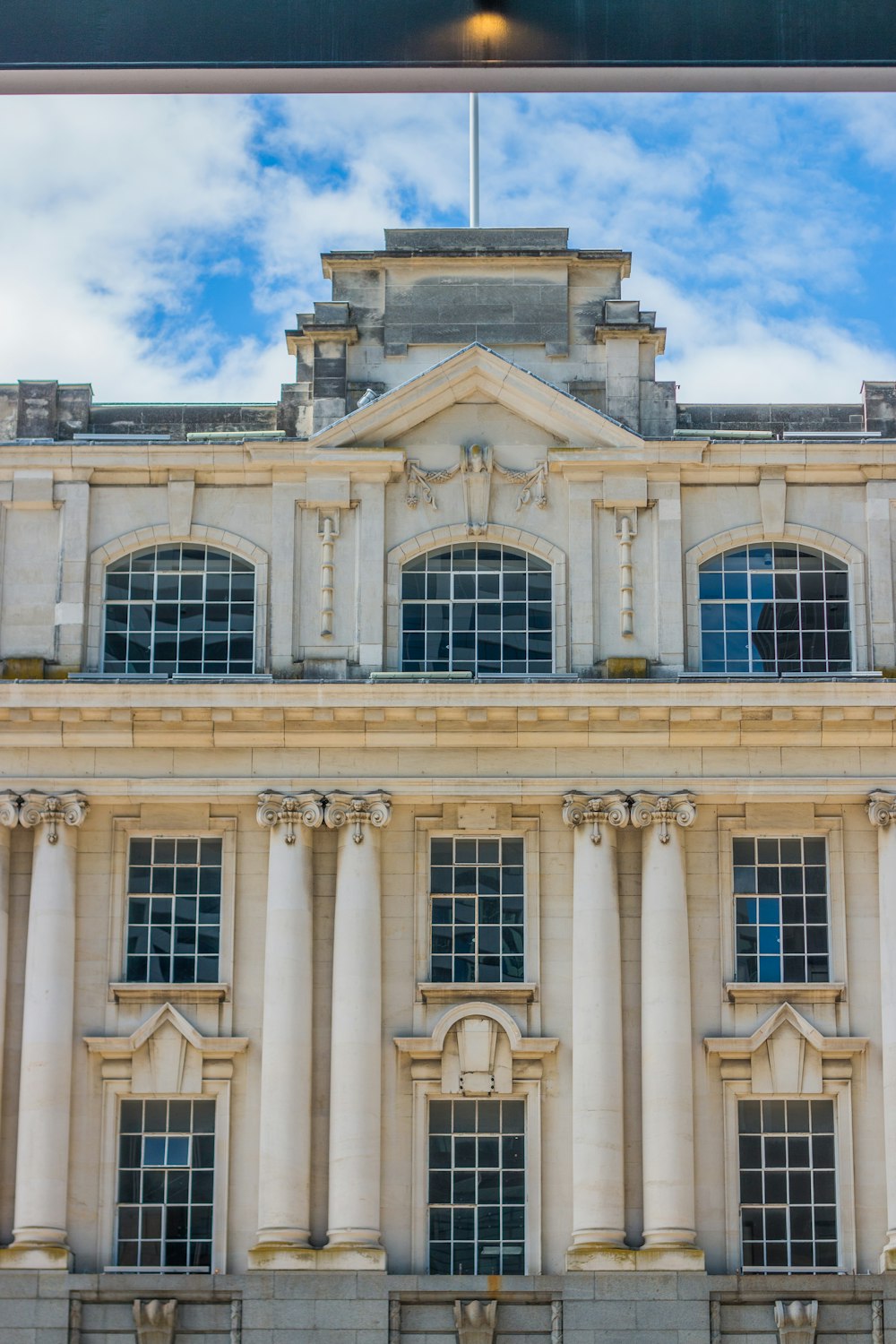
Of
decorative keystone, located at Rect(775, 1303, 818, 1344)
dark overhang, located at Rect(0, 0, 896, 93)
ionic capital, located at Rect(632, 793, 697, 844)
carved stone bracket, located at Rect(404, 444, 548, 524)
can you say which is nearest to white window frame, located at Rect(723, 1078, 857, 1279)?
decorative keystone, located at Rect(775, 1303, 818, 1344)

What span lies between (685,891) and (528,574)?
17.6ft

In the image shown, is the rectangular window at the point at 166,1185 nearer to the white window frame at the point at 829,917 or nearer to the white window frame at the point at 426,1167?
the white window frame at the point at 426,1167

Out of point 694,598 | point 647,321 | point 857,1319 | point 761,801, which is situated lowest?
point 857,1319

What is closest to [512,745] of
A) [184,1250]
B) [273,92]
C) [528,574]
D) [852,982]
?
[528,574]

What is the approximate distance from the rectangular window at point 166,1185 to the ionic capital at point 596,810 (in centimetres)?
666

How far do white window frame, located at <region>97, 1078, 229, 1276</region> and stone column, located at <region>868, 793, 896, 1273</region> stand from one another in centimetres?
933

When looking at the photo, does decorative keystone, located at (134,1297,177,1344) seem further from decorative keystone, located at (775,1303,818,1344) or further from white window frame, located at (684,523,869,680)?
white window frame, located at (684,523,869,680)

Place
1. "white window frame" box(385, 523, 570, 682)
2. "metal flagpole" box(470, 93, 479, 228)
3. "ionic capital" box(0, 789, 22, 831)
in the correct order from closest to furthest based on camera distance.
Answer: "ionic capital" box(0, 789, 22, 831) → "white window frame" box(385, 523, 570, 682) → "metal flagpole" box(470, 93, 479, 228)

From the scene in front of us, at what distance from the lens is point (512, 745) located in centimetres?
3038

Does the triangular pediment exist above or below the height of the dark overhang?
above

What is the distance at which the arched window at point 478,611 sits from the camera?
103 feet

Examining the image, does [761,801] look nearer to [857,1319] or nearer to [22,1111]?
[857,1319]

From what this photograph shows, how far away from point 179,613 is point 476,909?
A: 21.0 ft

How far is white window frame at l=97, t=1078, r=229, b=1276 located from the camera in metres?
29.4
